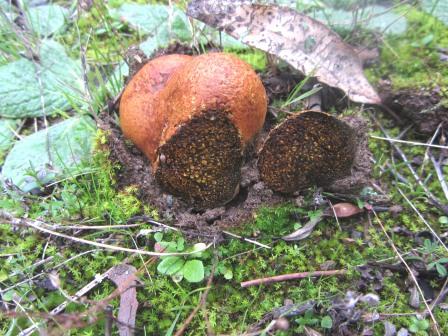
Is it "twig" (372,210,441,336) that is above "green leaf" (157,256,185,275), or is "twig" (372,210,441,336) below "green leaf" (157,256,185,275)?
below

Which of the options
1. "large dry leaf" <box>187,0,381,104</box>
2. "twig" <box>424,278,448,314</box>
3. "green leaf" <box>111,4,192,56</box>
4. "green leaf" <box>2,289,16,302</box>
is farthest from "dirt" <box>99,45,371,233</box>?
"green leaf" <box>111,4,192,56</box>

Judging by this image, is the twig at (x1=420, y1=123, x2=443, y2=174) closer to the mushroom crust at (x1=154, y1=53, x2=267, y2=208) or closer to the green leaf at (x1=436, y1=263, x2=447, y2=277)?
the green leaf at (x1=436, y1=263, x2=447, y2=277)

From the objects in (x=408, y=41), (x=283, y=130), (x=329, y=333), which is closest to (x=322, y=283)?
(x=329, y=333)

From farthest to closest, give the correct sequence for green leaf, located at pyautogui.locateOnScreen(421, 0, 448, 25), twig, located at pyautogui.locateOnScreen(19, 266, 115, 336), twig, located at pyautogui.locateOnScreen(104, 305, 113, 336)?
1. green leaf, located at pyautogui.locateOnScreen(421, 0, 448, 25)
2. twig, located at pyautogui.locateOnScreen(19, 266, 115, 336)
3. twig, located at pyautogui.locateOnScreen(104, 305, 113, 336)

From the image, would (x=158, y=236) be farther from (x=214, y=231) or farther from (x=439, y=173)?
(x=439, y=173)

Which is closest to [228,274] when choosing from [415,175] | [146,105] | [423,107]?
[146,105]

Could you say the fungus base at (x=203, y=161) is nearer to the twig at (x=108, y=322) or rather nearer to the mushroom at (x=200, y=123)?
the mushroom at (x=200, y=123)

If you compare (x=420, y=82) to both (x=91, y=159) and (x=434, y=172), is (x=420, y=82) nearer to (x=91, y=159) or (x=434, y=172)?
(x=434, y=172)
